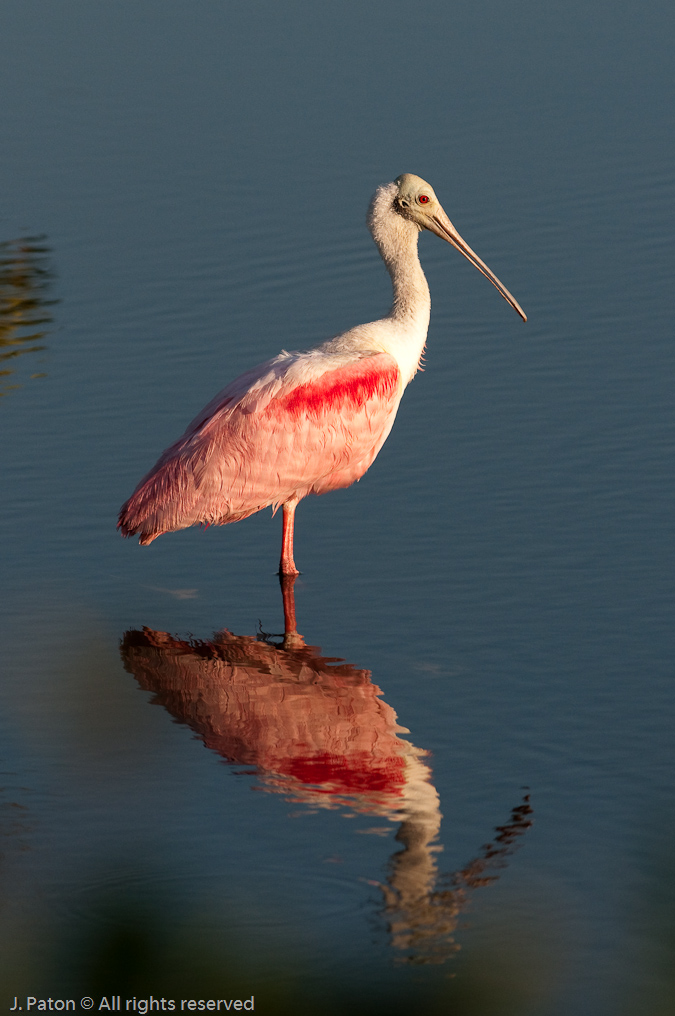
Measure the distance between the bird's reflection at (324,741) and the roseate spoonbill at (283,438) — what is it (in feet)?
2.55

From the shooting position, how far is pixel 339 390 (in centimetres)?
1164

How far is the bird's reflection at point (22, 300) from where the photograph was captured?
1582 cm

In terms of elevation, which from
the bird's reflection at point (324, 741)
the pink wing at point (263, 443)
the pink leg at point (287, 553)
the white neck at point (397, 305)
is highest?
the white neck at point (397, 305)

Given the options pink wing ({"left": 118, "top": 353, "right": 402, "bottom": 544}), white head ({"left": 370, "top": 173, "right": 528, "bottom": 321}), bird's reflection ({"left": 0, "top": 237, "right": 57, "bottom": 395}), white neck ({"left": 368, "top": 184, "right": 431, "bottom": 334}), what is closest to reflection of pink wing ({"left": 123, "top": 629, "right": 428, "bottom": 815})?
pink wing ({"left": 118, "top": 353, "right": 402, "bottom": 544})

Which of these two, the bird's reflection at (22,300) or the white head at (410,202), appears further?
the bird's reflection at (22,300)

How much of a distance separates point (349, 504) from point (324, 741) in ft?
12.8

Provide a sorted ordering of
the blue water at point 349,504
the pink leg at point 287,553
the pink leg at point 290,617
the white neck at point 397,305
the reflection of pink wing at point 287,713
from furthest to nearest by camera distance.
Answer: the white neck at point 397,305
the pink leg at point 287,553
the pink leg at point 290,617
the reflection of pink wing at point 287,713
the blue water at point 349,504

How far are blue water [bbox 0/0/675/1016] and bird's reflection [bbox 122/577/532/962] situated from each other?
0.16 feet

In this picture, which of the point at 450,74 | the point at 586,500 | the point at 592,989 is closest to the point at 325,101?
the point at 450,74

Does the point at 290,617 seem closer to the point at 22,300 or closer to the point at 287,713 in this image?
the point at 287,713

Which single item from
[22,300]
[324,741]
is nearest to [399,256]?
[324,741]

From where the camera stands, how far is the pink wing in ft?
37.5

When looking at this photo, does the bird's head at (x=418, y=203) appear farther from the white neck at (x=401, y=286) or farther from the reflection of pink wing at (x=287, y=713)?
the reflection of pink wing at (x=287, y=713)

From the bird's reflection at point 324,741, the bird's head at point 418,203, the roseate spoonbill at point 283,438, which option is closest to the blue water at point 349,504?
the bird's reflection at point 324,741
